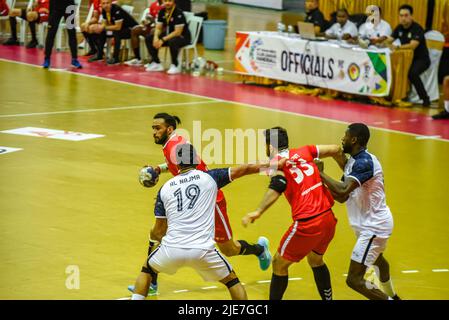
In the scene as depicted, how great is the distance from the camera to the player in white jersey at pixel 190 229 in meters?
8.54

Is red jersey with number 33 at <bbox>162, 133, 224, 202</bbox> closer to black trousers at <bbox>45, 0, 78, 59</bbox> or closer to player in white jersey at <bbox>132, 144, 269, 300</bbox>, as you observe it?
player in white jersey at <bbox>132, 144, 269, 300</bbox>

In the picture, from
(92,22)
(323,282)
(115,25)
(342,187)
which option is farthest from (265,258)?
(92,22)

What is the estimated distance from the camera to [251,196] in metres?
13.9

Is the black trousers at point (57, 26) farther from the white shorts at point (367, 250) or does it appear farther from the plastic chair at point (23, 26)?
the white shorts at point (367, 250)

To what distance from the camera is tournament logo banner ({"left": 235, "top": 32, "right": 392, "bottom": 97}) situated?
20797 mm

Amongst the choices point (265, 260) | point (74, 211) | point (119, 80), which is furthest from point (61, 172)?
point (119, 80)

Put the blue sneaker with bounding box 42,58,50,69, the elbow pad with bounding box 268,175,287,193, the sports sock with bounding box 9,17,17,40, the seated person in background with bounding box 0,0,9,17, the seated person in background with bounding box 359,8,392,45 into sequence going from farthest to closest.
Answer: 1. the seated person in background with bounding box 0,0,9,17
2. the sports sock with bounding box 9,17,17,40
3. the blue sneaker with bounding box 42,58,50,69
4. the seated person in background with bounding box 359,8,392,45
5. the elbow pad with bounding box 268,175,287,193

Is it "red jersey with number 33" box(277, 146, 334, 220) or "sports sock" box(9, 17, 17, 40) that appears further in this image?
"sports sock" box(9, 17, 17, 40)

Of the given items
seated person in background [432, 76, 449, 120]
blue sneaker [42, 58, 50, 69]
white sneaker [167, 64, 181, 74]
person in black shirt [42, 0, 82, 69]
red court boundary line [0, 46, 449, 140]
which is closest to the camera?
red court boundary line [0, 46, 449, 140]

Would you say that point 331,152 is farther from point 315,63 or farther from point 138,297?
point 315,63

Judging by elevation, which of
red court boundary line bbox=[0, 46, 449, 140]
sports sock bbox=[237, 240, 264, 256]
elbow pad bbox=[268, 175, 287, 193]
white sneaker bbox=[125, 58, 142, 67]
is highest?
elbow pad bbox=[268, 175, 287, 193]

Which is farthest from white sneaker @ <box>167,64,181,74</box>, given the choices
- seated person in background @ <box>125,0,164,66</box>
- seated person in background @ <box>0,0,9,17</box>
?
seated person in background @ <box>0,0,9,17</box>

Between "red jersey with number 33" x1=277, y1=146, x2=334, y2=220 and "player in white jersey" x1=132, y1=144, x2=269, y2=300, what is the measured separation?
815mm
